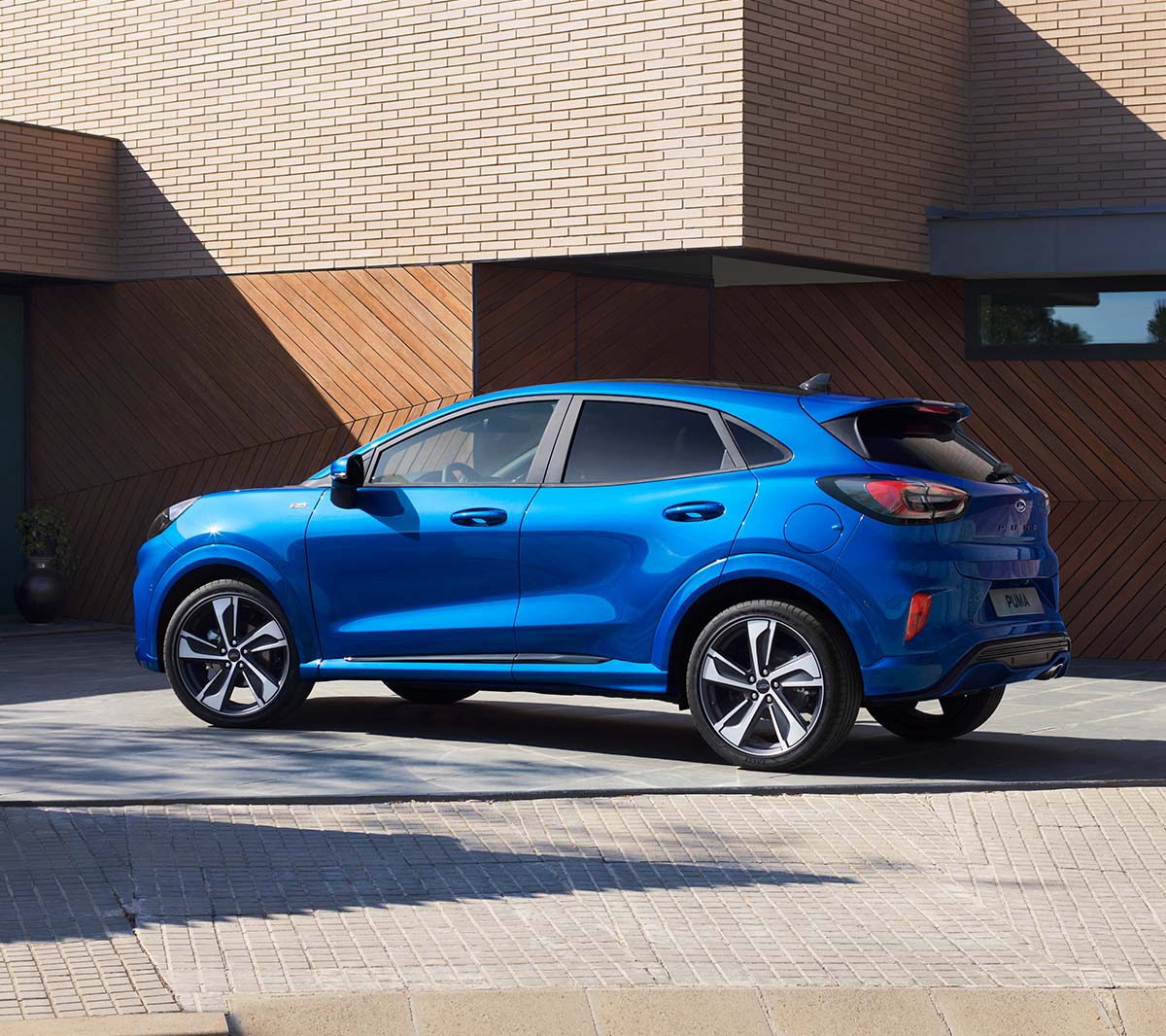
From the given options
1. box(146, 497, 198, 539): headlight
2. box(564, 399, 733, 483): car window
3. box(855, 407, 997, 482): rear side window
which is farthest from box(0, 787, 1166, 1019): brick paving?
box(146, 497, 198, 539): headlight

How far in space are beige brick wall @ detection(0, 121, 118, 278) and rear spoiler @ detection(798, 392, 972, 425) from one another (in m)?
8.44

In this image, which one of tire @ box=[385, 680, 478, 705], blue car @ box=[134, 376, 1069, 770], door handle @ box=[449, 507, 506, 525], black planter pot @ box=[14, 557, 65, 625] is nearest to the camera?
blue car @ box=[134, 376, 1069, 770]

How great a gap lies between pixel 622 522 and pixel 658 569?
28 cm

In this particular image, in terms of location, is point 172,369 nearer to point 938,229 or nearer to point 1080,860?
point 938,229

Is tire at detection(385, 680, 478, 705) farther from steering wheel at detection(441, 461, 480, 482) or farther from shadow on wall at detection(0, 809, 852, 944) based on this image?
shadow on wall at detection(0, 809, 852, 944)

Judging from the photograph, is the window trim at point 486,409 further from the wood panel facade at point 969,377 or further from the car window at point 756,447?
the wood panel facade at point 969,377

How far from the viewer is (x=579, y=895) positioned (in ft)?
21.6

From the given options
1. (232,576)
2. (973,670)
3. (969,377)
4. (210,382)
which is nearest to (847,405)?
(973,670)

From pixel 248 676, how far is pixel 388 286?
16.4 feet

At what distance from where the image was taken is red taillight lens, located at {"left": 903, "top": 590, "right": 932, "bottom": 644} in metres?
8.61

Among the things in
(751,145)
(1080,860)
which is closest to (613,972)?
(1080,860)

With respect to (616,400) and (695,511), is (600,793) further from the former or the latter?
(616,400)

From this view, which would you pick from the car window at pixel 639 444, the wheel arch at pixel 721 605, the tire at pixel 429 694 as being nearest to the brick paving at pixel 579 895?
the wheel arch at pixel 721 605

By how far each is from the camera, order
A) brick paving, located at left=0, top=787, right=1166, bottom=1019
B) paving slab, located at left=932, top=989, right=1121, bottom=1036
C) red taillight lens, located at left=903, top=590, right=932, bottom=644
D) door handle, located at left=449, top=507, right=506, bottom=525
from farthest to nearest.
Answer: door handle, located at left=449, top=507, right=506, bottom=525 < red taillight lens, located at left=903, top=590, right=932, bottom=644 < brick paving, located at left=0, top=787, right=1166, bottom=1019 < paving slab, located at left=932, top=989, right=1121, bottom=1036
